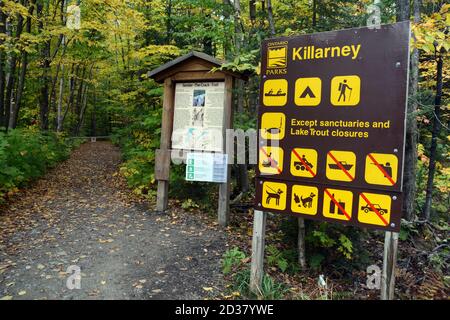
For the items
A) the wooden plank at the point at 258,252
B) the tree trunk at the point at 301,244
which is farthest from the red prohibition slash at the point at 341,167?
the tree trunk at the point at 301,244

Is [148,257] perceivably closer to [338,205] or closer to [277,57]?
[338,205]

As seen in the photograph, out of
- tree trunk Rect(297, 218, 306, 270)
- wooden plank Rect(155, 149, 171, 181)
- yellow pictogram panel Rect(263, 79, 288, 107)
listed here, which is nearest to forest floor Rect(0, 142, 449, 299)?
tree trunk Rect(297, 218, 306, 270)

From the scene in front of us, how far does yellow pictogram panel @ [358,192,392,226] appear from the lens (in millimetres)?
3333

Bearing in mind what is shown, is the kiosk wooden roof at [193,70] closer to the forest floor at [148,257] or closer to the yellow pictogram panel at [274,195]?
the forest floor at [148,257]

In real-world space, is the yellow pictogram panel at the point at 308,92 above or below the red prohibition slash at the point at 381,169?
above

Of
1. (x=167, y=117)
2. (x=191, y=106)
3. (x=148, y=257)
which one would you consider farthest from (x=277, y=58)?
(x=167, y=117)

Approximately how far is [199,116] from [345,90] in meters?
3.77

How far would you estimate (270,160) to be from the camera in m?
4.06

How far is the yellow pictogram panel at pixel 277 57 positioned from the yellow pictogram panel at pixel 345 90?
2.12 ft

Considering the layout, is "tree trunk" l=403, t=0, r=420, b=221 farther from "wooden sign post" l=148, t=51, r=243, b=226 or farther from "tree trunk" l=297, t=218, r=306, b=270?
"wooden sign post" l=148, t=51, r=243, b=226

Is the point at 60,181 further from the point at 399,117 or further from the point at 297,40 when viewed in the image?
the point at 399,117

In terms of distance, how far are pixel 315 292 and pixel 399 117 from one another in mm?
2453

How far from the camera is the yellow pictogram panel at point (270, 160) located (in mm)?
3979
